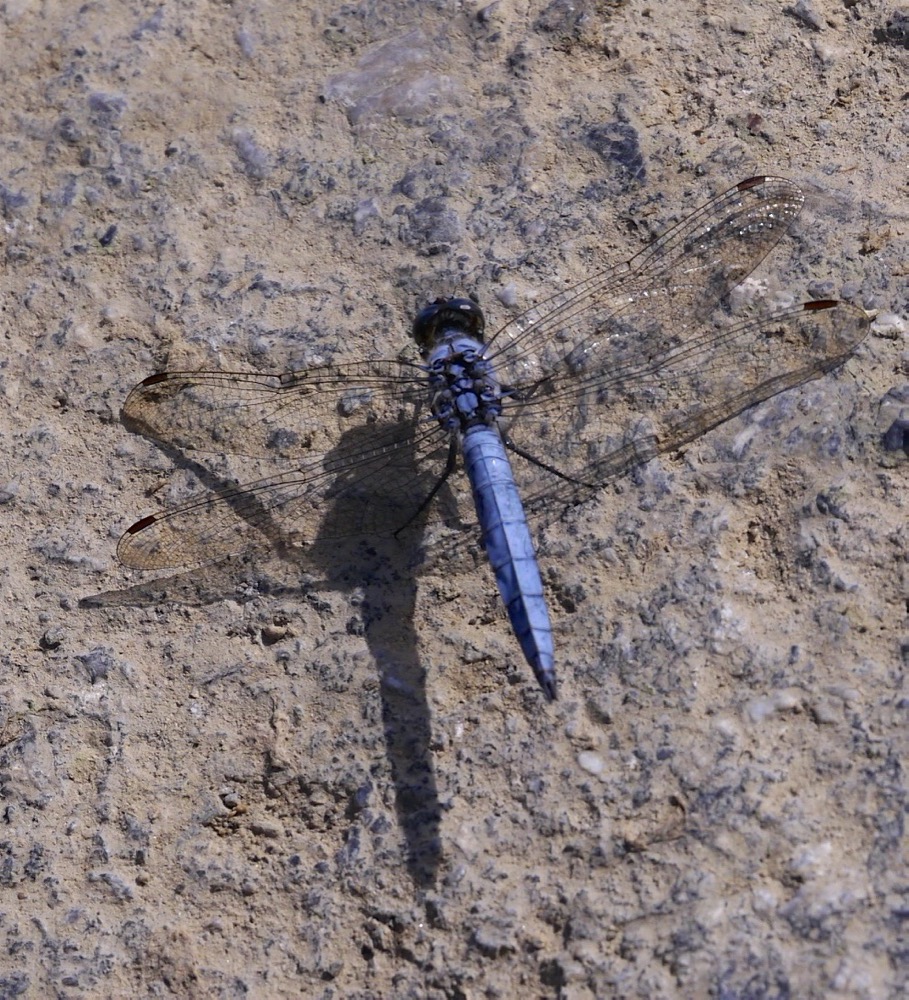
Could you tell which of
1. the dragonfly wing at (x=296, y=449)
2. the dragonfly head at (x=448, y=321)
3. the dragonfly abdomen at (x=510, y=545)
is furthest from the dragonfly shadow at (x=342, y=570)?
the dragonfly head at (x=448, y=321)

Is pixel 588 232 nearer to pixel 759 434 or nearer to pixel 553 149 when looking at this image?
pixel 553 149

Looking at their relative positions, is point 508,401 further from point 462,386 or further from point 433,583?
point 433,583

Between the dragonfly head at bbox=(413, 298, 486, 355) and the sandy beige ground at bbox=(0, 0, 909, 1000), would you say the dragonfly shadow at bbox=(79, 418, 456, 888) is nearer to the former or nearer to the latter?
the sandy beige ground at bbox=(0, 0, 909, 1000)

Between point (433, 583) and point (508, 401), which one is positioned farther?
point (508, 401)

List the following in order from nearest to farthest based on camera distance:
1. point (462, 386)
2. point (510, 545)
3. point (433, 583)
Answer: point (510, 545), point (433, 583), point (462, 386)

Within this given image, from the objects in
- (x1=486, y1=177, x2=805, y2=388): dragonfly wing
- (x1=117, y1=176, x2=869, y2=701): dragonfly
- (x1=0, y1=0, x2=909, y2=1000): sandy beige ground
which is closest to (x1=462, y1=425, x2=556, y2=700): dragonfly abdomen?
(x1=117, y1=176, x2=869, y2=701): dragonfly

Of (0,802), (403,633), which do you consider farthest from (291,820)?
(0,802)

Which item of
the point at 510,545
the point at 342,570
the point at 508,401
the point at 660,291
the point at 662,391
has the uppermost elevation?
the point at 660,291

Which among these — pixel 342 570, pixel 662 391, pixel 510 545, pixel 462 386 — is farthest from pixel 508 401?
pixel 342 570
